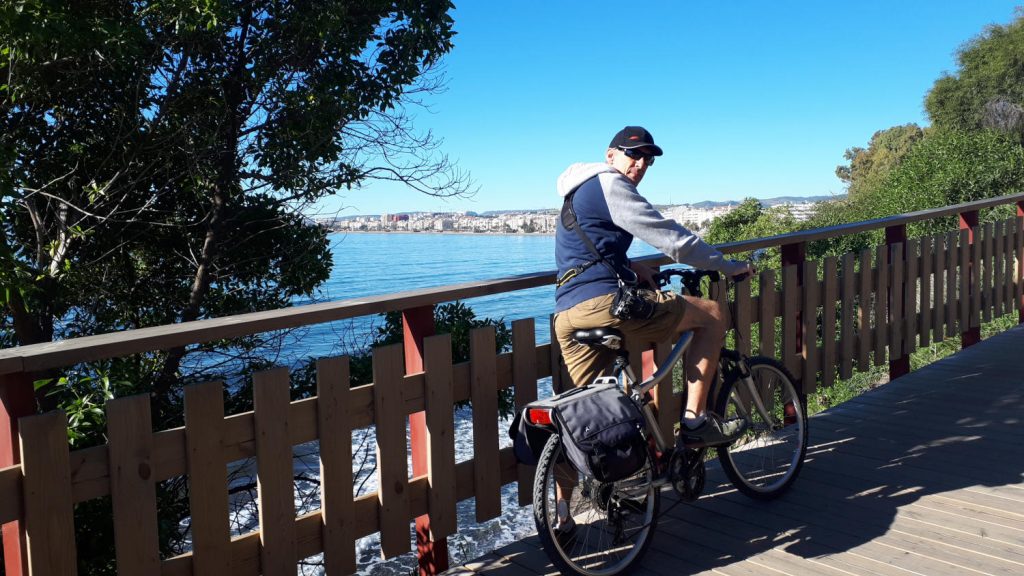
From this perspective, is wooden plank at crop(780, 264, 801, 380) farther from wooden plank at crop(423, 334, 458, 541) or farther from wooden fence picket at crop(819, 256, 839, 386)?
wooden plank at crop(423, 334, 458, 541)

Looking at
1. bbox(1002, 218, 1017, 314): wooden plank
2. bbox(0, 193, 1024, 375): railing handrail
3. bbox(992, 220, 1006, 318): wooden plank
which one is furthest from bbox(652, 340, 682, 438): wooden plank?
bbox(1002, 218, 1017, 314): wooden plank

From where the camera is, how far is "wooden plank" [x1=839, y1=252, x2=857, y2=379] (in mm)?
5371

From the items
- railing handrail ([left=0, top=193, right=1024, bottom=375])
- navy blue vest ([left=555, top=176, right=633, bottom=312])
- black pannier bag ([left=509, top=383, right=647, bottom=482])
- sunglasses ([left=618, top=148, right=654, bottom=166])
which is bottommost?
black pannier bag ([left=509, top=383, right=647, bottom=482])

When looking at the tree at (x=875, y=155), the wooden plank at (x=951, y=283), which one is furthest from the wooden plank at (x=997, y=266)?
the tree at (x=875, y=155)

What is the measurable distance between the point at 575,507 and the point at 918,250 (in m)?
3.97

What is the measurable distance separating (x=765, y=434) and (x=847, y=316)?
68.9 inches

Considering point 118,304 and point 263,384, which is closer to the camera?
point 263,384

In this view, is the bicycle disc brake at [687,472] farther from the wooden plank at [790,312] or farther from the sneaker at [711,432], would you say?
the wooden plank at [790,312]

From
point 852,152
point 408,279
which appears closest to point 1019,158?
point 408,279

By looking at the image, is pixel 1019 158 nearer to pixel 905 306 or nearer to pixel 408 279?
pixel 905 306

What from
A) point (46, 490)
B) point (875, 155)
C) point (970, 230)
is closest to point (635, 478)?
point (46, 490)

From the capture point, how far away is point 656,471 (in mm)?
3369

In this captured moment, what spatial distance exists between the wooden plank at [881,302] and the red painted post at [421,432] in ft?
12.0

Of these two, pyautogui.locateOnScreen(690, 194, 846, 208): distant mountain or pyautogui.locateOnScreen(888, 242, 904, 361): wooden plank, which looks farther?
pyautogui.locateOnScreen(690, 194, 846, 208): distant mountain
